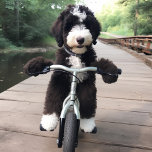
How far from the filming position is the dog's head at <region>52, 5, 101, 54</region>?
1616 millimetres

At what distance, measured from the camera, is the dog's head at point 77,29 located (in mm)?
1616

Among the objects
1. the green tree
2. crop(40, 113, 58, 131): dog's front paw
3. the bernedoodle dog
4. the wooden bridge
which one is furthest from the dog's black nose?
the green tree

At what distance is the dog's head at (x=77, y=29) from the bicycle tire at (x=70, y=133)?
1.59 ft

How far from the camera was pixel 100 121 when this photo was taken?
253 centimetres

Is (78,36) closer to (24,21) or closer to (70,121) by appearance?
(70,121)

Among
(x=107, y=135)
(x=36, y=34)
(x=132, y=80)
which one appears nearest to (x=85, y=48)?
(x=107, y=135)

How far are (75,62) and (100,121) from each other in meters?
0.94

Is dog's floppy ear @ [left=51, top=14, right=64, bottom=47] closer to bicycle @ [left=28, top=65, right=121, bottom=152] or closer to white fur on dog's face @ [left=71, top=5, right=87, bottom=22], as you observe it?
white fur on dog's face @ [left=71, top=5, right=87, bottom=22]

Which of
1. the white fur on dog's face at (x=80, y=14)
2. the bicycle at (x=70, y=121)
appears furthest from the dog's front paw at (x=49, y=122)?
the white fur on dog's face at (x=80, y=14)

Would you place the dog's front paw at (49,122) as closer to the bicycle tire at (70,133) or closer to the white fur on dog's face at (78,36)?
the bicycle tire at (70,133)

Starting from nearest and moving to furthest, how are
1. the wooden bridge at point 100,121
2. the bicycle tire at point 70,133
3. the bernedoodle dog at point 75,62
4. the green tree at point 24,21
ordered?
the bicycle tire at point 70,133, the bernedoodle dog at point 75,62, the wooden bridge at point 100,121, the green tree at point 24,21

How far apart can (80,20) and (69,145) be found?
2.75ft

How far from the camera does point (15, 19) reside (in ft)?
76.3

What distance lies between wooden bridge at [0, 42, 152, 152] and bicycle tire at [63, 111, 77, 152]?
0.40 m
